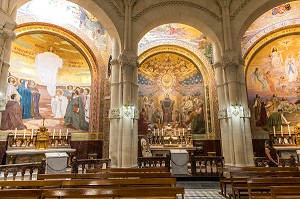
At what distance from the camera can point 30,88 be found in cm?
1436

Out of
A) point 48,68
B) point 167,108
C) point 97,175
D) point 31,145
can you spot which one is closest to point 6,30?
point 97,175

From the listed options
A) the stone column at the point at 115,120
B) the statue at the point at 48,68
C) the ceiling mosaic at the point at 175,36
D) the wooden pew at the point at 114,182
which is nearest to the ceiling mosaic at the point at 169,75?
the ceiling mosaic at the point at 175,36

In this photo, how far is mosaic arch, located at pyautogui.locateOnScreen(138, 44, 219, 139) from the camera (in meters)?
17.8

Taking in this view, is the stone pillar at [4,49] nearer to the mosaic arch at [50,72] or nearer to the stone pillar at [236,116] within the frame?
the mosaic arch at [50,72]

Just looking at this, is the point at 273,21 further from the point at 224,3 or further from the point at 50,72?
the point at 50,72

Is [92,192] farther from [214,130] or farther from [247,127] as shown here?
[214,130]

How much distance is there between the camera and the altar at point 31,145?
11258mm

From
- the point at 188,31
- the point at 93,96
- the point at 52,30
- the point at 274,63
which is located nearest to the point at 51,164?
the point at 93,96

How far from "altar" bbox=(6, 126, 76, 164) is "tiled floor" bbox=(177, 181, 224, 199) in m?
7.66

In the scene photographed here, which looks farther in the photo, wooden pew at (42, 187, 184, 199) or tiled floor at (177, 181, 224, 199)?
tiled floor at (177, 181, 224, 199)

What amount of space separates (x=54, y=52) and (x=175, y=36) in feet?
32.4

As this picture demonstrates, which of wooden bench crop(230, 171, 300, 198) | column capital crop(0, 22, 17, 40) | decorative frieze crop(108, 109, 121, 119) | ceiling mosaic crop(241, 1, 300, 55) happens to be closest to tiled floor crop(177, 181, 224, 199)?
wooden bench crop(230, 171, 300, 198)

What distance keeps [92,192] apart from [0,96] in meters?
7.09

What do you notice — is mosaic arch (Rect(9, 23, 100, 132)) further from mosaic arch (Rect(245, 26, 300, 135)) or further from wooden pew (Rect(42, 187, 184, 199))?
wooden pew (Rect(42, 187, 184, 199))
